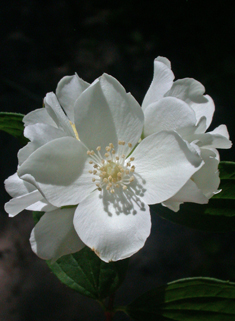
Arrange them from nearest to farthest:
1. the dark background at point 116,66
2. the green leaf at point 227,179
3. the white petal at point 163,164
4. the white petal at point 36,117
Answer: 1. the white petal at point 163,164
2. the white petal at point 36,117
3. the green leaf at point 227,179
4. the dark background at point 116,66

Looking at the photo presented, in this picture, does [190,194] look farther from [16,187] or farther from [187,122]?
[16,187]

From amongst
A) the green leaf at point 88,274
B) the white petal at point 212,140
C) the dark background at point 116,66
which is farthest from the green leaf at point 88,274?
the white petal at point 212,140

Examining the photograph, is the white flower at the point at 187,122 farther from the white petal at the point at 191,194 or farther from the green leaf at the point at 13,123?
the green leaf at the point at 13,123

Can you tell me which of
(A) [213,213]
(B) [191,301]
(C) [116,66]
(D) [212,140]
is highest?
(D) [212,140]

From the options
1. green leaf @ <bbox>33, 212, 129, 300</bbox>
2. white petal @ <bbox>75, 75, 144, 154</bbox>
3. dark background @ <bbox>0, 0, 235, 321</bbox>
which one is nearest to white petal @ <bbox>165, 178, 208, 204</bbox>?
white petal @ <bbox>75, 75, 144, 154</bbox>

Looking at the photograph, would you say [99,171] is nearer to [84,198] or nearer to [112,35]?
[84,198]

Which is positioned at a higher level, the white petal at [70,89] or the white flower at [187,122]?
the white petal at [70,89]

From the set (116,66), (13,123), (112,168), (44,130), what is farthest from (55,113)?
(116,66)
